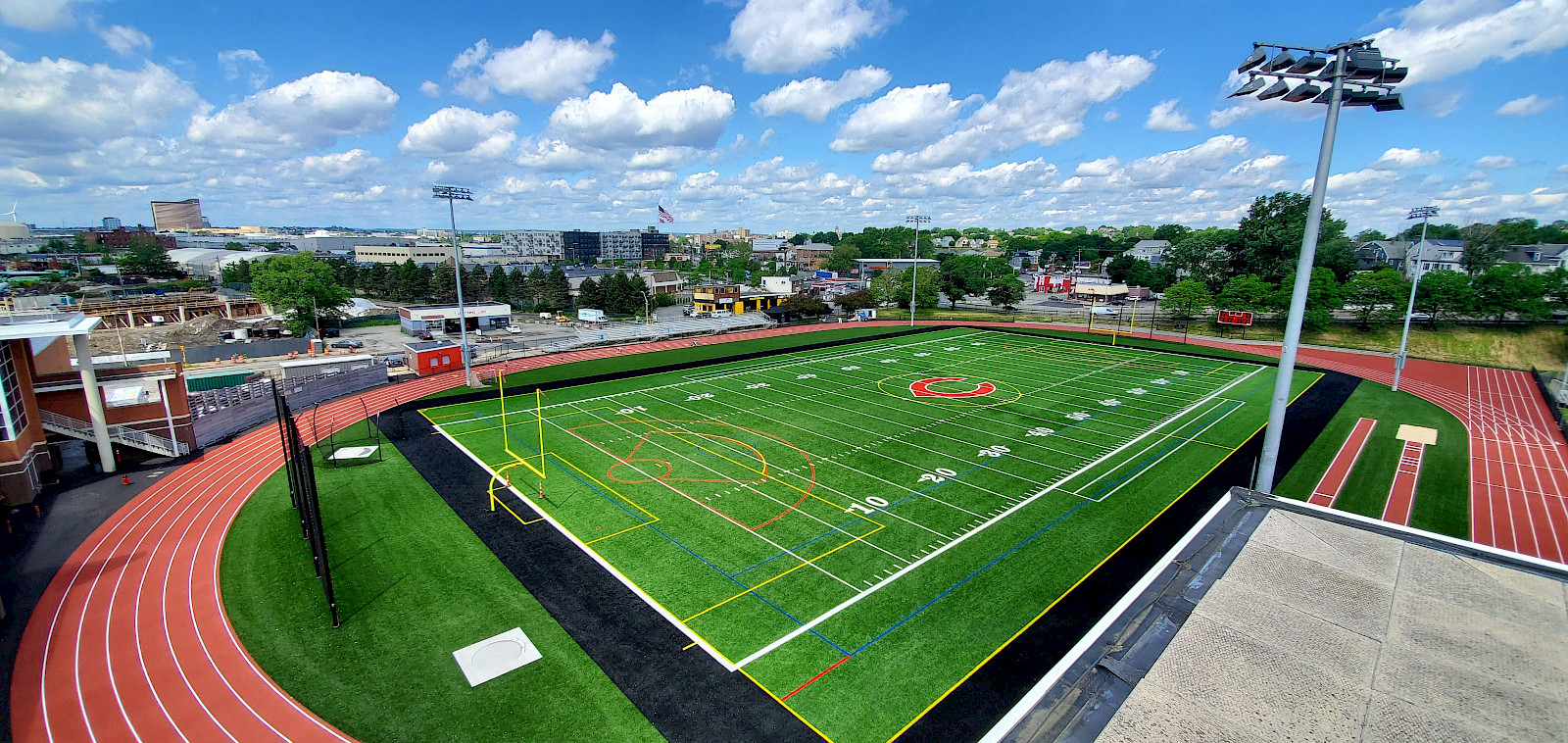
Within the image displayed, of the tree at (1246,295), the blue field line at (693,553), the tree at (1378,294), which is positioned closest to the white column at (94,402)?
the blue field line at (693,553)

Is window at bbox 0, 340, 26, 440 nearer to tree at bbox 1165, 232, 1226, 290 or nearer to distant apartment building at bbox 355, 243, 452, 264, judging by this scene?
tree at bbox 1165, 232, 1226, 290

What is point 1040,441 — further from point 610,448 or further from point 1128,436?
point 610,448

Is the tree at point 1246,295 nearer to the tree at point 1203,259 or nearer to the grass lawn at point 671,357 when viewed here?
the tree at point 1203,259

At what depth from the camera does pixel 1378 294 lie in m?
47.1

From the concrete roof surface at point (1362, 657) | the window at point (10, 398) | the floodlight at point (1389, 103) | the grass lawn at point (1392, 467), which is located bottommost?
the grass lawn at point (1392, 467)

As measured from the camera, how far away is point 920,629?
40.2ft

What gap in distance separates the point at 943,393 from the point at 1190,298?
36594 millimetres

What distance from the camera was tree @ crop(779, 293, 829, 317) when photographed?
62.8 meters

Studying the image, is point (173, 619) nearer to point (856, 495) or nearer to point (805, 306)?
point (856, 495)

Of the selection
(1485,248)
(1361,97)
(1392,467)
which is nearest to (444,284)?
(1361,97)

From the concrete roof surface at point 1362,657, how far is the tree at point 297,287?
6326 cm

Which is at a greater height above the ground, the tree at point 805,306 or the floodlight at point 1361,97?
the floodlight at point 1361,97

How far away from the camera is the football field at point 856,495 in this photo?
11914 mm

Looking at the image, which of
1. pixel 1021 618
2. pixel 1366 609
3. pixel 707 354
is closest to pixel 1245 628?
pixel 1366 609
